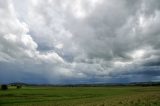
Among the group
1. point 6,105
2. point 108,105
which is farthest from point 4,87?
point 108,105

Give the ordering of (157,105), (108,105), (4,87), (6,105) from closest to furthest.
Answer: (157,105) → (108,105) → (6,105) → (4,87)

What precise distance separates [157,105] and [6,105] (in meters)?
26.2

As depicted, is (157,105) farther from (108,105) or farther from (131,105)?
(108,105)

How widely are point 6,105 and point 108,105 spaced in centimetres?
1878

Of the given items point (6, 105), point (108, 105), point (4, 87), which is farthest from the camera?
point (4, 87)

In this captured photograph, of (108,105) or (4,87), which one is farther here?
(4,87)

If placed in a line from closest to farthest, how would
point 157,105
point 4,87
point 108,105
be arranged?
1. point 157,105
2. point 108,105
3. point 4,87

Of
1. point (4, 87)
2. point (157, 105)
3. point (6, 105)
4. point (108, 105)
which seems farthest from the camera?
point (4, 87)

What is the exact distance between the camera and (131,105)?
3969 centimetres

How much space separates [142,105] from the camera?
128 ft

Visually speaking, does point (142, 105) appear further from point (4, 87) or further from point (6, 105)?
point (4, 87)

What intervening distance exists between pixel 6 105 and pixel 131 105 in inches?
883

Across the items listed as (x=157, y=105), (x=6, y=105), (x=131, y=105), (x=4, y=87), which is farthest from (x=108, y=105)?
(x=4, y=87)

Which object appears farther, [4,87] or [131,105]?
[4,87]
